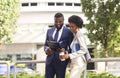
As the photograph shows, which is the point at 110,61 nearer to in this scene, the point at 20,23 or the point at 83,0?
the point at 83,0

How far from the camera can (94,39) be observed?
29.3 meters

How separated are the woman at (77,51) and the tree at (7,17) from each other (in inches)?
984

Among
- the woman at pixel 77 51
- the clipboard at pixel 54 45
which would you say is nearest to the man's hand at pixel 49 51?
the clipboard at pixel 54 45

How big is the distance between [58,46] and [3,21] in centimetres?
2554

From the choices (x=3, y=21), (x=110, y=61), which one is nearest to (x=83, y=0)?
(x=3, y=21)

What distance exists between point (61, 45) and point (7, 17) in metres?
25.5

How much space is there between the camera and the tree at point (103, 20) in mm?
28062

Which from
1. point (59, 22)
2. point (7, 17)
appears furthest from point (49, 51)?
point (7, 17)

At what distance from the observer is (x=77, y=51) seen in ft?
22.8

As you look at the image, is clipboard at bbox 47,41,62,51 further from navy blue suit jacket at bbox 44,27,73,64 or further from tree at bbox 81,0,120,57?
tree at bbox 81,0,120,57

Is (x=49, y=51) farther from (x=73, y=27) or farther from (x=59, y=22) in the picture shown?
(x=73, y=27)

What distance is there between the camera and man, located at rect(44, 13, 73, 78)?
7273mm

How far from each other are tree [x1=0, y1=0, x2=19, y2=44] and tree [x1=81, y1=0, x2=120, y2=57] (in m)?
6.61

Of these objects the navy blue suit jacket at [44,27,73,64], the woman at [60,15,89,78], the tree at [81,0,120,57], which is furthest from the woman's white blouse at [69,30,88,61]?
the tree at [81,0,120,57]
